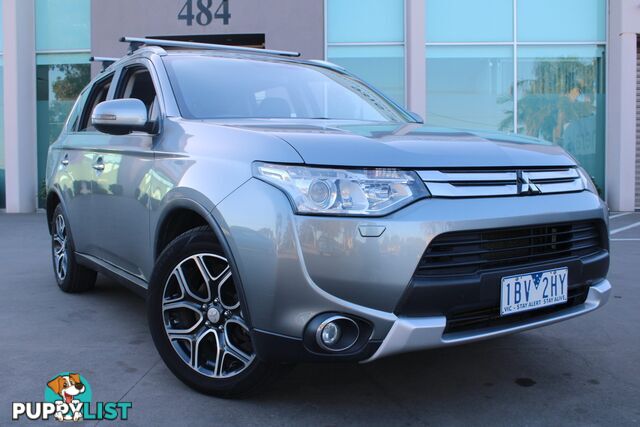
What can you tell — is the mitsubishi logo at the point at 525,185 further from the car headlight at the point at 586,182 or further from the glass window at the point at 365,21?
the glass window at the point at 365,21

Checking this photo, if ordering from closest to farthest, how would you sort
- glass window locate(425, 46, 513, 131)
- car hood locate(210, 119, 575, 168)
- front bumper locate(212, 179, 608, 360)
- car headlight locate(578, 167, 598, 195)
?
1. front bumper locate(212, 179, 608, 360)
2. car hood locate(210, 119, 575, 168)
3. car headlight locate(578, 167, 598, 195)
4. glass window locate(425, 46, 513, 131)

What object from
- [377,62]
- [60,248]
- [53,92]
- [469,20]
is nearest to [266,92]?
[60,248]

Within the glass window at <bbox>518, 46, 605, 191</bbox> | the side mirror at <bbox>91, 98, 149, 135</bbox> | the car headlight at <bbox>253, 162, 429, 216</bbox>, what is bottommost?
the car headlight at <bbox>253, 162, 429, 216</bbox>

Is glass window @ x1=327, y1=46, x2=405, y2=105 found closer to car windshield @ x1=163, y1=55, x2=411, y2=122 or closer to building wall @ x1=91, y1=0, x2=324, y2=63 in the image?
building wall @ x1=91, y1=0, x2=324, y2=63

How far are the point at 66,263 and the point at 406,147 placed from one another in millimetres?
3342

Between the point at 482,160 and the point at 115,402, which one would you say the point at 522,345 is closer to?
the point at 482,160

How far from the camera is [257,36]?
12.0 meters

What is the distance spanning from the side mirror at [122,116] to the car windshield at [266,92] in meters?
0.21

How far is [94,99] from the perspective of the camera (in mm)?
4855

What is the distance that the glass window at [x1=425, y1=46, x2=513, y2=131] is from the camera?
39.4 feet

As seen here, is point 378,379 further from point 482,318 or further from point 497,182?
point 497,182

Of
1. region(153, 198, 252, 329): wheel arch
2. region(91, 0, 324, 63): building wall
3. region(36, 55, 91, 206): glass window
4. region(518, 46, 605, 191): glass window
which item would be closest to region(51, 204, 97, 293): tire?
region(153, 198, 252, 329): wheel arch

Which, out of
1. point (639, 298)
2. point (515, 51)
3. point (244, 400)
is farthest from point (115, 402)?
point (515, 51)

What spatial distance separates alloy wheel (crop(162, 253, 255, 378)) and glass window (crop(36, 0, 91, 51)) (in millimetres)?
11124
